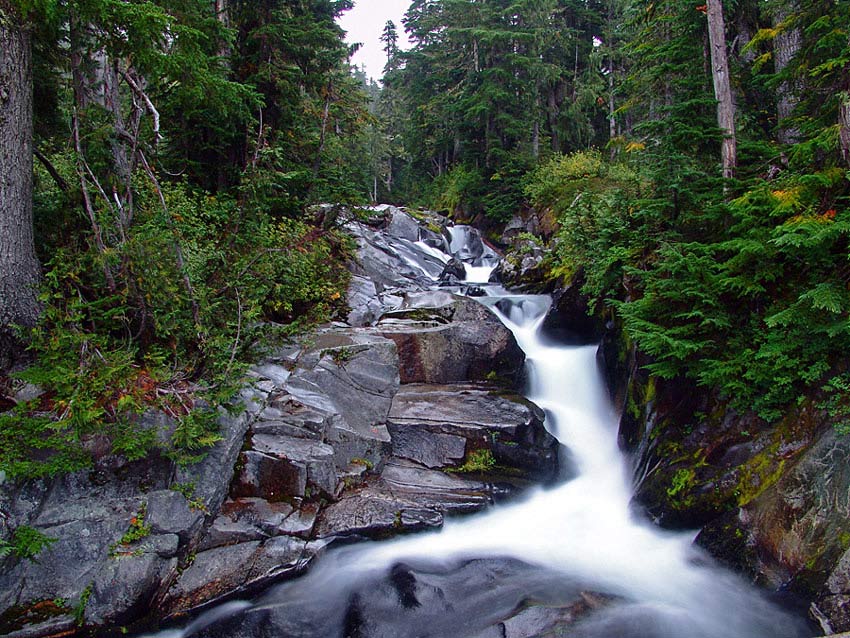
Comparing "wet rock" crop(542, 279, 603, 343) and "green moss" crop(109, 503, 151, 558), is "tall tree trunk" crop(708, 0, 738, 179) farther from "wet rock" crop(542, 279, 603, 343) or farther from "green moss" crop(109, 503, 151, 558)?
"green moss" crop(109, 503, 151, 558)

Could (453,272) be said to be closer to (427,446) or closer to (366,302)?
(366,302)

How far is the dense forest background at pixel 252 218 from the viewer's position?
514cm

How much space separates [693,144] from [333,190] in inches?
281

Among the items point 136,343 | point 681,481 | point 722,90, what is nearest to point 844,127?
point 722,90

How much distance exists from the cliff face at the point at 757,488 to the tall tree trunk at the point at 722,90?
12.4ft

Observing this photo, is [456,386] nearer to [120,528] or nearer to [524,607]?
[524,607]

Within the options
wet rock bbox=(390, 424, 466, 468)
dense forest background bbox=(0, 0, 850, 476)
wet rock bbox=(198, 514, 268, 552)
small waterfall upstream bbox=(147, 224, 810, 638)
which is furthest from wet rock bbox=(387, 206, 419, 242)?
wet rock bbox=(198, 514, 268, 552)

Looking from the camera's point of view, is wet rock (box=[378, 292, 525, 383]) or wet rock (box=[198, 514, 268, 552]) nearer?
wet rock (box=[198, 514, 268, 552])

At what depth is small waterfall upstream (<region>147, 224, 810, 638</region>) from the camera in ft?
16.1

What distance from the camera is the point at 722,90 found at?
8.11 metres

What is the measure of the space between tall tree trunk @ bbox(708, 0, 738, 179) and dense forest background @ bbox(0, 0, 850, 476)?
0.12ft

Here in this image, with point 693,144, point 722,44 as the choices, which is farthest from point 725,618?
point 722,44

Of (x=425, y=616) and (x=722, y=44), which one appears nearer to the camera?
(x=425, y=616)

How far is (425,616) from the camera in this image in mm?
5184
